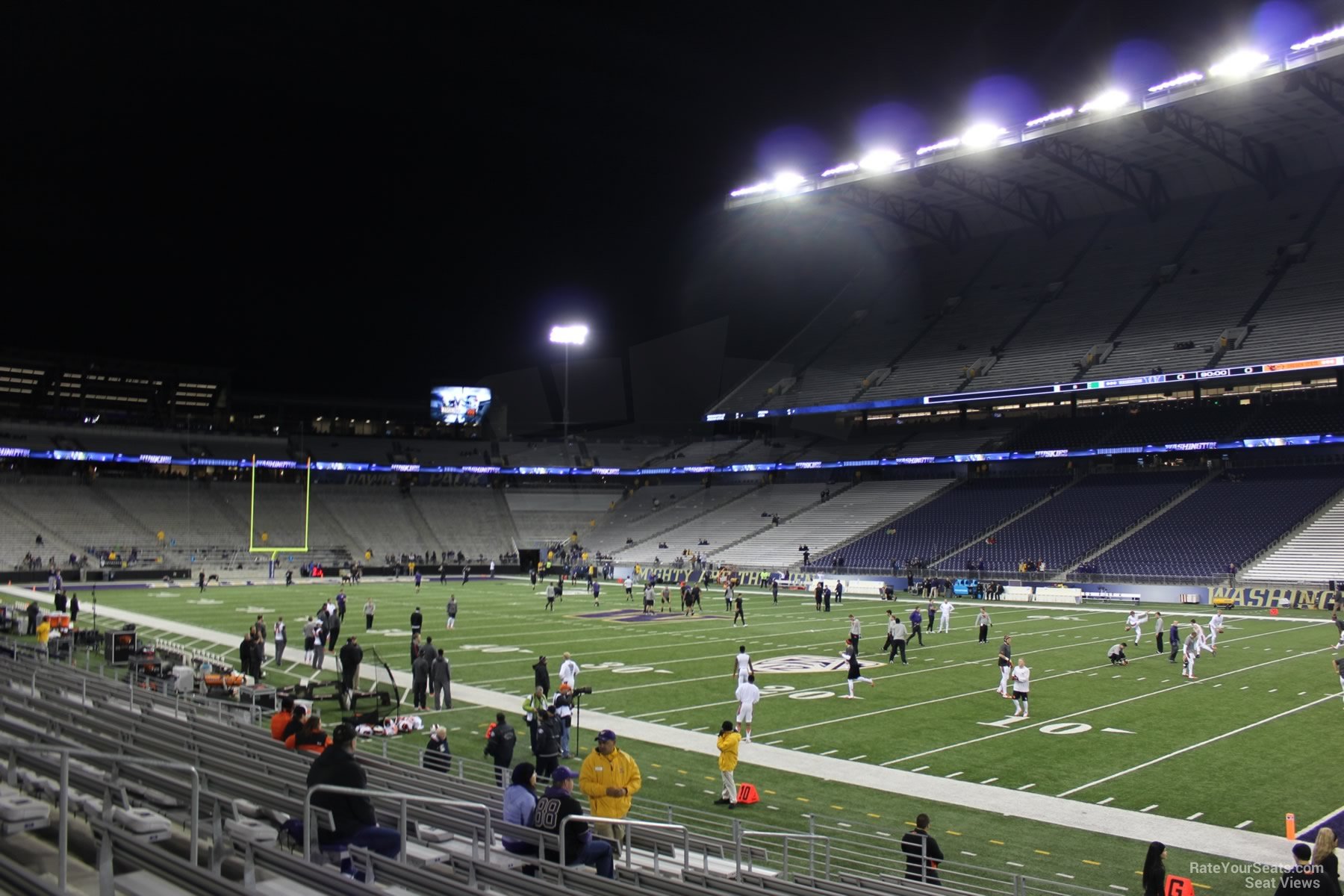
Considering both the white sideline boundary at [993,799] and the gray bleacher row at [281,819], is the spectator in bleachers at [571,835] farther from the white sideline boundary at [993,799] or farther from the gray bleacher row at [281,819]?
the white sideline boundary at [993,799]

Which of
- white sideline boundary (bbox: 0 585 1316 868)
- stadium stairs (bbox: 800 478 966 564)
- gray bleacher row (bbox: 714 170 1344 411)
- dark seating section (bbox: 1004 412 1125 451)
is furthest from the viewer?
stadium stairs (bbox: 800 478 966 564)

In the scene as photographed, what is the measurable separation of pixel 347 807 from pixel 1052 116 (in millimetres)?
49620

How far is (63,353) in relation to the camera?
59.3m

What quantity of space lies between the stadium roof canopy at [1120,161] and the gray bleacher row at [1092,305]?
151 cm

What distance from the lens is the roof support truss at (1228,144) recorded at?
154ft

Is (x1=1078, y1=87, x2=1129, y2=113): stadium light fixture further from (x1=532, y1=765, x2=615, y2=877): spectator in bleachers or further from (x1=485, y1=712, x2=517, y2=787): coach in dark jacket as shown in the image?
(x1=532, y1=765, x2=615, y2=877): spectator in bleachers

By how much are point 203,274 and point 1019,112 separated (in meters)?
39.6

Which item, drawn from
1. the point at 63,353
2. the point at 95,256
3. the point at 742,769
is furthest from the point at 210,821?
the point at 63,353

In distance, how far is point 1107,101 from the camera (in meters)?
46.1

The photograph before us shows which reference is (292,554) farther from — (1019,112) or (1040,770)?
A: (1040,770)

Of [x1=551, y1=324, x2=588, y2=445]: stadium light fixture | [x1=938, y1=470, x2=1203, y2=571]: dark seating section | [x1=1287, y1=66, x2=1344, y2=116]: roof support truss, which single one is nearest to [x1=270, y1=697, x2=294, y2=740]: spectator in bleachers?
[x1=938, y1=470, x2=1203, y2=571]: dark seating section

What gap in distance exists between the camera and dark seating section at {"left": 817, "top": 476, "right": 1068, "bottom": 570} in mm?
49969

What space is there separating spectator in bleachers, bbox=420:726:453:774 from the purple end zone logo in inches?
853

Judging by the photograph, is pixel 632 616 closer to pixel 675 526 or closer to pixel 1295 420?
pixel 675 526
